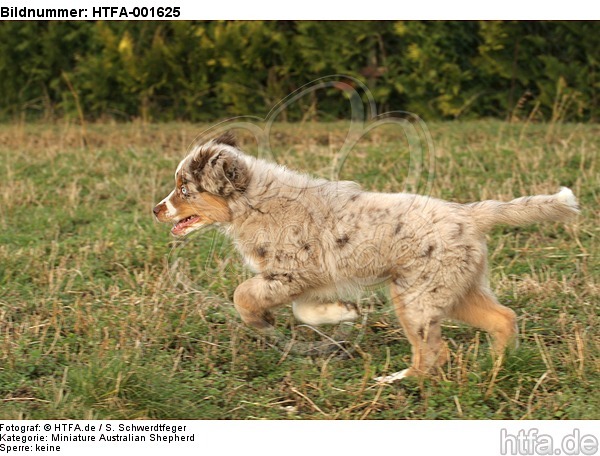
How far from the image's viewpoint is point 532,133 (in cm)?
1132

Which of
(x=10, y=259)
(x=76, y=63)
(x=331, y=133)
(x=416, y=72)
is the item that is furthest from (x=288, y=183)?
(x=76, y=63)

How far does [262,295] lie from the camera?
19.6 ft

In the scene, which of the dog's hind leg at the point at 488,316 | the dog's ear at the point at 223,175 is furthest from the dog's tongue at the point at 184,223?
the dog's hind leg at the point at 488,316

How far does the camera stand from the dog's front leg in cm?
596

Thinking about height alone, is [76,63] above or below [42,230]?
above

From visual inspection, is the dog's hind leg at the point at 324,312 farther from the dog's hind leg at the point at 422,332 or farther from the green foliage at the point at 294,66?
the green foliage at the point at 294,66

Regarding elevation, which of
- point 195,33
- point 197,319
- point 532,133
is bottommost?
point 197,319

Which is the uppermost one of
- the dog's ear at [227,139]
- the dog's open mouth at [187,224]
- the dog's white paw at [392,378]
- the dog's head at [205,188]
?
the dog's ear at [227,139]

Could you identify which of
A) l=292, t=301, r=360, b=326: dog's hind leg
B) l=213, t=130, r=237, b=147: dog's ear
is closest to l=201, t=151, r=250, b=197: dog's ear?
l=213, t=130, r=237, b=147: dog's ear

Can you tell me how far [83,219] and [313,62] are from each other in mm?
5753

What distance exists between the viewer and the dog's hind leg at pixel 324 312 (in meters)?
6.29

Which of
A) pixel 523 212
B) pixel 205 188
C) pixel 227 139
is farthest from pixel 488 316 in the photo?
pixel 227 139

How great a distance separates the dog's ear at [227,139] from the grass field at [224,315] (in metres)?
1.21
